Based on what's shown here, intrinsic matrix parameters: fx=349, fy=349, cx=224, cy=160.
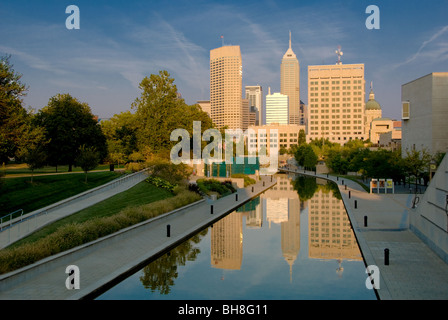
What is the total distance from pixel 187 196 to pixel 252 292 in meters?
17.0

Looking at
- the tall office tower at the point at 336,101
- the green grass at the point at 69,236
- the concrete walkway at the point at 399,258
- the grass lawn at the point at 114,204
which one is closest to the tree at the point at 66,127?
the grass lawn at the point at 114,204

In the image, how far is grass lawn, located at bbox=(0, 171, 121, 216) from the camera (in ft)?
65.7

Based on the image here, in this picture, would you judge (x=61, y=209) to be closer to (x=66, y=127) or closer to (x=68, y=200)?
(x=68, y=200)

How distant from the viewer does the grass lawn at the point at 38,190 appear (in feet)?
65.7

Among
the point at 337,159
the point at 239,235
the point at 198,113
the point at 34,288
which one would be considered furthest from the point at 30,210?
the point at 337,159

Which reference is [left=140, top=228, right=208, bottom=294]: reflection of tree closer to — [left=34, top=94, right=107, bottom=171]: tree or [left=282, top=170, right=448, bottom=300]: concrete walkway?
[left=282, top=170, right=448, bottom=300]: concrete walkway

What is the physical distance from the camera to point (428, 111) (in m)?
51.0

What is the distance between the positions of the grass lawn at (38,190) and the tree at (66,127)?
1147 centimetres

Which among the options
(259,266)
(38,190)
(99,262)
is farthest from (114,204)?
(259,266)

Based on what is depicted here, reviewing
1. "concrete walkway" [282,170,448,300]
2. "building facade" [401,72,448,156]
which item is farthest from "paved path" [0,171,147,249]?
"building facade" [401,72,448,156]

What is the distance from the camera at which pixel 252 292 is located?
1210cm

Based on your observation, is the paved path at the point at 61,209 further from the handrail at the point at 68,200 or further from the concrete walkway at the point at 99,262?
the concrete walkway at the point at 99,262

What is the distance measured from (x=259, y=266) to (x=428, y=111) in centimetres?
4726

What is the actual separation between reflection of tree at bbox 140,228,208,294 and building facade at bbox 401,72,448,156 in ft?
141
